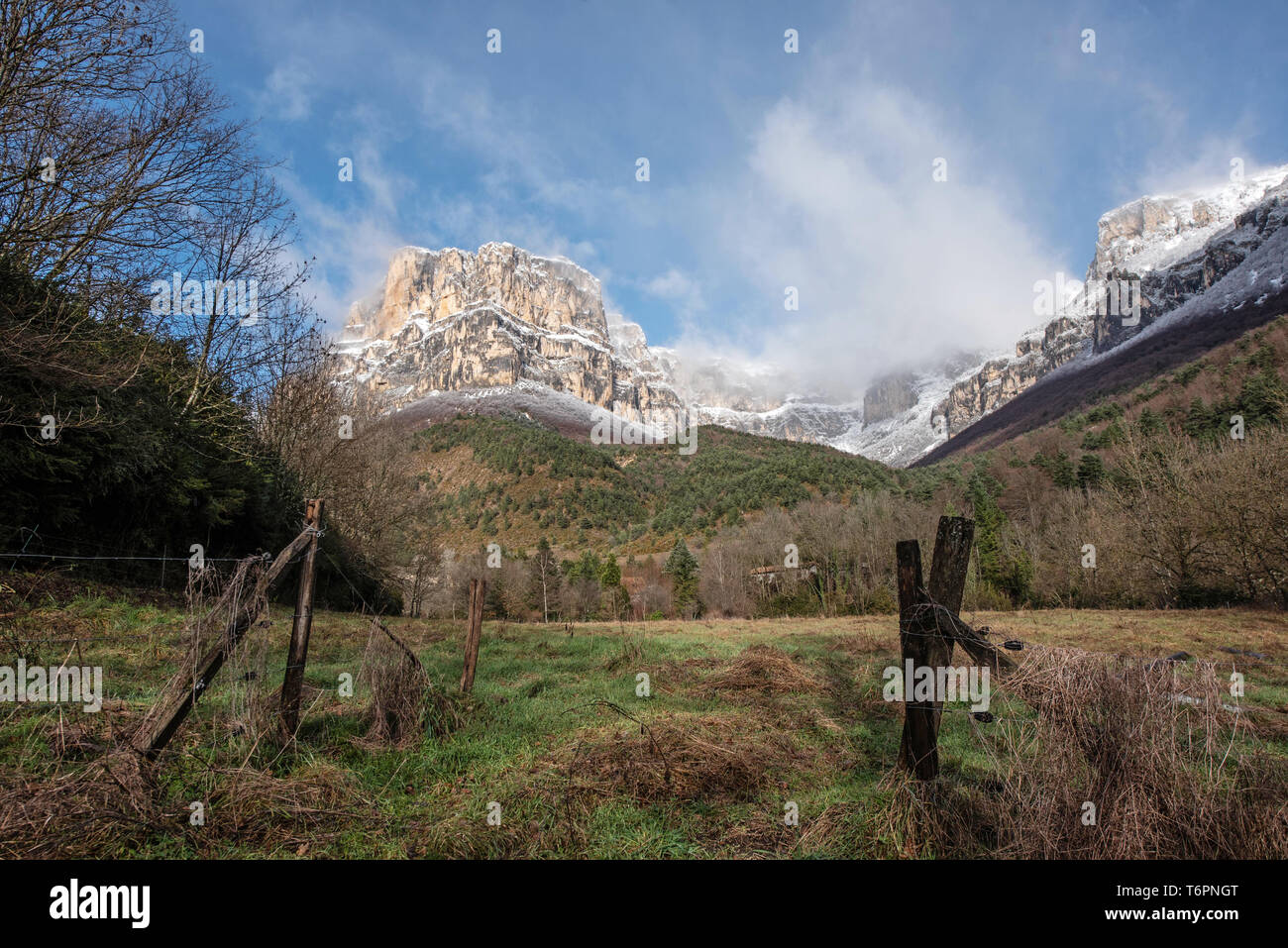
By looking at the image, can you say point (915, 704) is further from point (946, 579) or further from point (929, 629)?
point (946, 579)

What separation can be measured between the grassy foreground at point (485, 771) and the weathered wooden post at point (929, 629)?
14.5 inches

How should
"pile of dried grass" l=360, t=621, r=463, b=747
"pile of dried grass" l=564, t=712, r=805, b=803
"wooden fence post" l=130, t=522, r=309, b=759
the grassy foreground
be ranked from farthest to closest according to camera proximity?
"pile of dried grass" l=360, t=621, r=463, b=747 → "pile of dried grass" l=564, t=712, r=805, b=803 → "wooden fence post" l=130, t=522, r=309, b=759 → the grassy foreground

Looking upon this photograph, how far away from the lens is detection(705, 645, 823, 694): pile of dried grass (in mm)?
10281

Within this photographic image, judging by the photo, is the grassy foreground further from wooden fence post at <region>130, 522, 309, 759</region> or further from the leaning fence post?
the leaning fence post

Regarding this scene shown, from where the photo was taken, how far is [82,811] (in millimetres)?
3709

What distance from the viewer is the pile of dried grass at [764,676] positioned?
405 inches

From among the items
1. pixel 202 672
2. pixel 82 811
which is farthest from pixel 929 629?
pixel 82 811

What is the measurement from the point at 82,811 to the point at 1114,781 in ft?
22.3

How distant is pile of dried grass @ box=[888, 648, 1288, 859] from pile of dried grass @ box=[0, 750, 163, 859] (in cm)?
536

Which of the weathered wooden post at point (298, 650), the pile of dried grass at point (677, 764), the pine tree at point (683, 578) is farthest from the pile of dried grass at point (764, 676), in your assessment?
the pine tree at point (683, 578)

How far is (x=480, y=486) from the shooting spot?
92.6m

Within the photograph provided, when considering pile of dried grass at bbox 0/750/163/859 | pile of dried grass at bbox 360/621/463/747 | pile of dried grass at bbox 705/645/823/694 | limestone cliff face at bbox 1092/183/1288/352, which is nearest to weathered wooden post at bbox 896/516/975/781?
pile of dried grass at bbox 360/621/463/747

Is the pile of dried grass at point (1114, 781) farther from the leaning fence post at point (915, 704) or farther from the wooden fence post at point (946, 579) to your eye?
the wooden fence post at point (946, 579)
